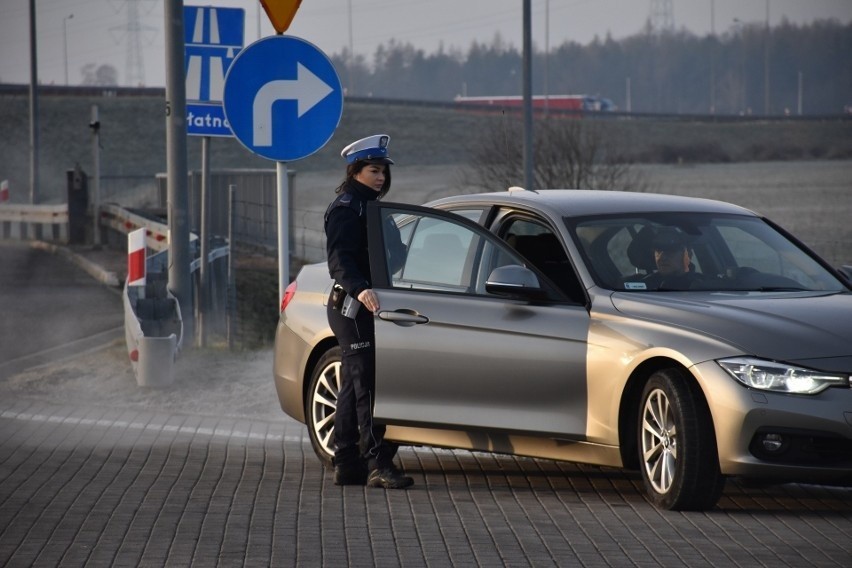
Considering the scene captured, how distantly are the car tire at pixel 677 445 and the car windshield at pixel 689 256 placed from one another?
0.72 meters

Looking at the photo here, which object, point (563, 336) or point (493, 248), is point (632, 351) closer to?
point (563, 336)

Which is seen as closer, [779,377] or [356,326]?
[779,377]

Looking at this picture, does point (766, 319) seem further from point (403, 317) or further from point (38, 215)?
point (38, 215)

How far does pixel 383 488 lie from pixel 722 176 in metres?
56.1

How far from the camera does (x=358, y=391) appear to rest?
8203mm

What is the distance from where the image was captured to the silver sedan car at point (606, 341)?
697 cm

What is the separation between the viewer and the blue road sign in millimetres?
10656

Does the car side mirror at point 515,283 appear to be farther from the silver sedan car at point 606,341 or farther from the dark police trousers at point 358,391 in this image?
the dark police trousers at point 358,391

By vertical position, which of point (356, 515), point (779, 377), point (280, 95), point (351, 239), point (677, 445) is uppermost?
point (280, 95)

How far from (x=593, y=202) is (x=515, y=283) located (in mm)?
999

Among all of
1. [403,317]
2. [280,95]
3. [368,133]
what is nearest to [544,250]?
[403,317]


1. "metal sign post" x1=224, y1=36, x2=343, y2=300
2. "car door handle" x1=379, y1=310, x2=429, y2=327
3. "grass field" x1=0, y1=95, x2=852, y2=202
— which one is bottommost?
"car door handle" x1=379, y1=310, x2=429, y2=327

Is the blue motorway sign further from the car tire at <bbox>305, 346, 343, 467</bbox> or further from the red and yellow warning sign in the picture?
the car tire at <bbox>305, 346, 343, 467</bbox>

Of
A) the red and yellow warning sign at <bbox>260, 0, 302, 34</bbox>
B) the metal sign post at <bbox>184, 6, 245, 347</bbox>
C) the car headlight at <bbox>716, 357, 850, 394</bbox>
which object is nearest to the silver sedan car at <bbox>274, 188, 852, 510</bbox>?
the car headlight at <bbox>716, 357, 850, 394</bbox>
